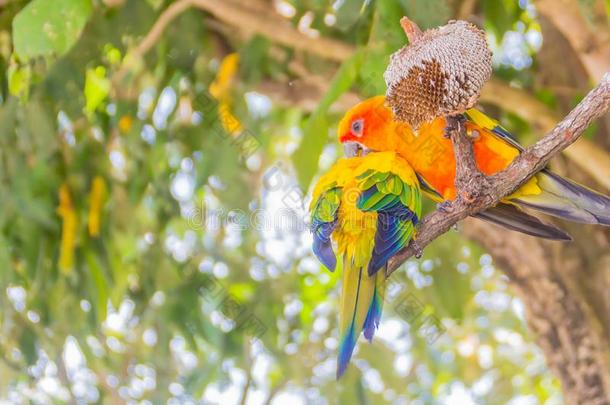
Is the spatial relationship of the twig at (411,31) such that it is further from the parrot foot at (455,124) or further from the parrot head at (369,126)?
the parrot head at (369,126)

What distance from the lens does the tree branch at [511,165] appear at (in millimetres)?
1922

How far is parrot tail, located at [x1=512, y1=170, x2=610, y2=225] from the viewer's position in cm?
244

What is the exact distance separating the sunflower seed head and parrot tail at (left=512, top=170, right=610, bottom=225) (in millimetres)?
712

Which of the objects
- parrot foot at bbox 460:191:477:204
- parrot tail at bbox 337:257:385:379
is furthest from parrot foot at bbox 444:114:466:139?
parrot tail at bbox 337:257:385:379

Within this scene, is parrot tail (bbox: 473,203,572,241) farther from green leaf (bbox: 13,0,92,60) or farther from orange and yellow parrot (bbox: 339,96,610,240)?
green leaf (bbox: 13,0,92,60)

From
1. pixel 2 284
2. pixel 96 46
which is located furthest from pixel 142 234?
pixel 96 46

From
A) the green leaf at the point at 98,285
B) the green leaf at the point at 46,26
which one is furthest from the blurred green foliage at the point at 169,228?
the green leaf at the point at 46,26

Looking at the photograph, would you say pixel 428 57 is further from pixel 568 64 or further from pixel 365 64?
pixel 568 64

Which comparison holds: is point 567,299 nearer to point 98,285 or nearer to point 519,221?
point 519,221

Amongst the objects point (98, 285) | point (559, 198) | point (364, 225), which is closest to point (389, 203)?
point (364, 225)

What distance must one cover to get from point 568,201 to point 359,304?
0.70 metres

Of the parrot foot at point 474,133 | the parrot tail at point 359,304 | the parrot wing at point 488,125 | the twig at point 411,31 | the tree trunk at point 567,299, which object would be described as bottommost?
the parrot tail at point 359,304

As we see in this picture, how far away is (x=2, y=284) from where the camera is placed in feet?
12.1

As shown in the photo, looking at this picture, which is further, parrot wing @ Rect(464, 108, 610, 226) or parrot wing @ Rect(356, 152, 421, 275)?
parrot wing @ Rect(464, 108, 610, 226)
